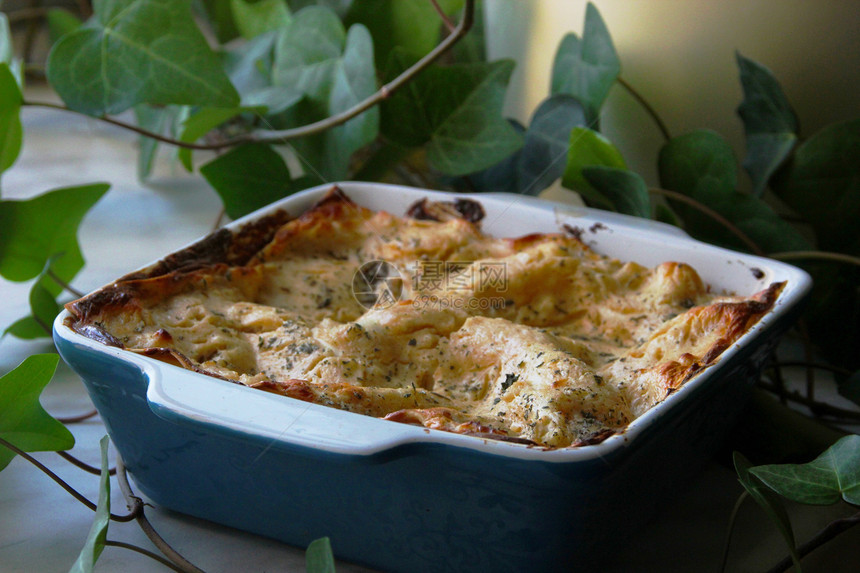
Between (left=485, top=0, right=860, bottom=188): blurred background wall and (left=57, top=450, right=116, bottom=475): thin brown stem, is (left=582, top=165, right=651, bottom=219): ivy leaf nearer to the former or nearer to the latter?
(left=485, top=0, right=860, bottom=188): blurred background wall

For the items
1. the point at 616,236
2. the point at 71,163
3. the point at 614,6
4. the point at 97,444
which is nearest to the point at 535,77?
the point at 614,6

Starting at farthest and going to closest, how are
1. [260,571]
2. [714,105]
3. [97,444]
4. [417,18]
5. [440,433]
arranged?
[417,18] < [714,105] < [97,444] < [260,571] < [440,433]

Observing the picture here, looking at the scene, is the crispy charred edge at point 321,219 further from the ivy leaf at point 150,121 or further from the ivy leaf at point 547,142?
the ivy leaf at point 150,121

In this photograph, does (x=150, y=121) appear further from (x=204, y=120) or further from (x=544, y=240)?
(x=544, y=240)

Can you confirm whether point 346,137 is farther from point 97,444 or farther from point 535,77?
point 97,444

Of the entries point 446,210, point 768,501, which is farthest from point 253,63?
point 768,501

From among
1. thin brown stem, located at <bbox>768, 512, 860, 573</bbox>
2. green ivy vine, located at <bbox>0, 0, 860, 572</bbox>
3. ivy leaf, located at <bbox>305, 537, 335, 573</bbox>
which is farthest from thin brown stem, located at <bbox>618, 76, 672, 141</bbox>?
ivy leaf, located at <bbox>305, 537, 335, 573</bbox>

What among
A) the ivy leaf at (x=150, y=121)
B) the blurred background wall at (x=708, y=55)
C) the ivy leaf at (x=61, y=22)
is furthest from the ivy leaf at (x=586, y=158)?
the ivy leaf at (x=61, y=22)
